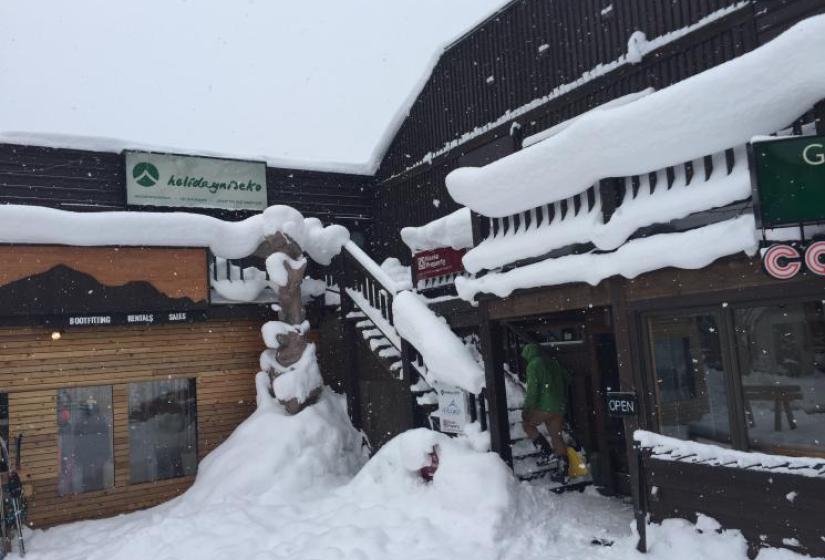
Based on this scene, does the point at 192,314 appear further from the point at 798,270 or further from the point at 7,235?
the point at 798,270

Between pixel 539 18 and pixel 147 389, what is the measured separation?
33.6 ft

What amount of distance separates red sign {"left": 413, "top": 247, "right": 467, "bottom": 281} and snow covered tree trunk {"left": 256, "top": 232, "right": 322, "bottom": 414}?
210 cm

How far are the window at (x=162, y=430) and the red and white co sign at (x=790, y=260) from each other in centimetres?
989

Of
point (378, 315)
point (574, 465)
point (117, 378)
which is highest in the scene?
point (378, 315)

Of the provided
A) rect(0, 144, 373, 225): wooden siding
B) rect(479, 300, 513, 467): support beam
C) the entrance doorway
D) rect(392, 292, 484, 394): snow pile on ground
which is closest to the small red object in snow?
rect(479, 300, 513, 467): support beam

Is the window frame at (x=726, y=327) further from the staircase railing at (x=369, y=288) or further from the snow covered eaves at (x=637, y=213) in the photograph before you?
the staircase railing at (x=369, y=288)

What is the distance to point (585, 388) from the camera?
32.3ft

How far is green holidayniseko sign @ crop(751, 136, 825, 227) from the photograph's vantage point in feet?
15.8

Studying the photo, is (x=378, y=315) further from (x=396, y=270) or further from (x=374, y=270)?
(x=396, y=270)

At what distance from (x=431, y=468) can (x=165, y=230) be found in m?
6.04

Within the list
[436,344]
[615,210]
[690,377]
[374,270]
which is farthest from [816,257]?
Result: [374,270]

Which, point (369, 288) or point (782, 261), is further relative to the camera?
point (369, 288)

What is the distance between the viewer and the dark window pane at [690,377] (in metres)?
6.17

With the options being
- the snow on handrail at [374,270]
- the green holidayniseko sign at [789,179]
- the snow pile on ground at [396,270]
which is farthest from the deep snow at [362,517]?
the snow pile on ground at [396,270]
